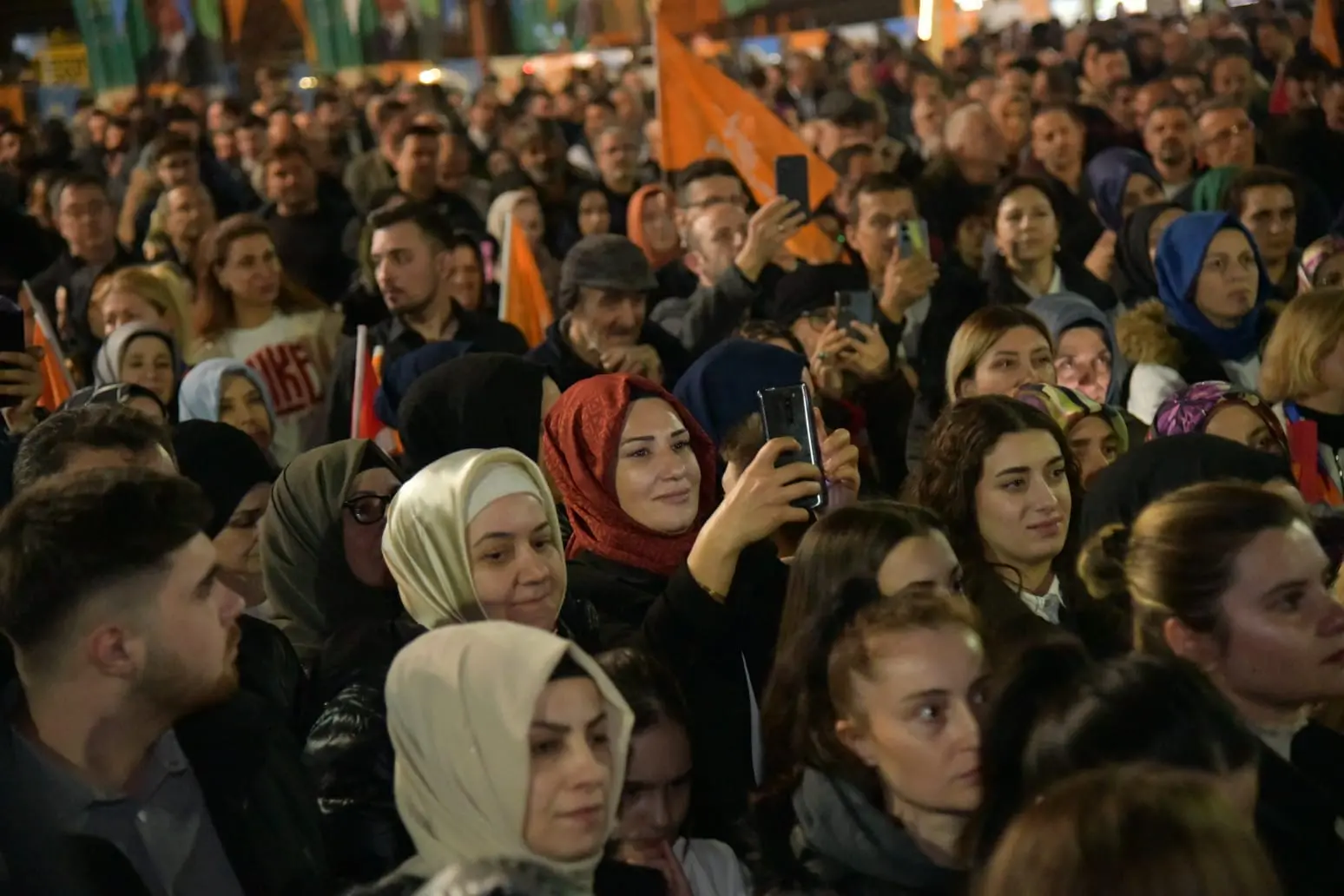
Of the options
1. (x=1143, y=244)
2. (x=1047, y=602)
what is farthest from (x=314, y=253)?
(x=1047, y=602)

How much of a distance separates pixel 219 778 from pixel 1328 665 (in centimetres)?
179

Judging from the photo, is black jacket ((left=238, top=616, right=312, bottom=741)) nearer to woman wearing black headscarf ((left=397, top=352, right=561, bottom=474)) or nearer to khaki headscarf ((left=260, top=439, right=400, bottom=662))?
khaki headscarf ((left=260, top=439, right=400, bottom=662))

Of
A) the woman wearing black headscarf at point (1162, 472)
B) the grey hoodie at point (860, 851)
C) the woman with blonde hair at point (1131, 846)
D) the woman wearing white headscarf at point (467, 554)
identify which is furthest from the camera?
the woman wearing black headscarf at point (1162, 472)

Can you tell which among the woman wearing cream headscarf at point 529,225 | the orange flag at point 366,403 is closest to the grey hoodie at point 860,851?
the orange flag at point 366,403

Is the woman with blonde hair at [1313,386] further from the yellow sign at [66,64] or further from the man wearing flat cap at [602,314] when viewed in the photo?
the yellow sign at [66,64]

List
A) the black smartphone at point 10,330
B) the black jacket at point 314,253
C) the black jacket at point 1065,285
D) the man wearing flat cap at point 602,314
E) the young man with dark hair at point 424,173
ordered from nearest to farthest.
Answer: the black smartphone at point 10,330, the man wearing flat cap at point 602,314, the black jacket at point 1065,285, the black jacket at point 314,253, the young man with dark hair at point 424,173

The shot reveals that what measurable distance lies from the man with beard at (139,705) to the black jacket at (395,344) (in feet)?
12.2

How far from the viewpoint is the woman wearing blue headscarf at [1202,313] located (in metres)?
6.28

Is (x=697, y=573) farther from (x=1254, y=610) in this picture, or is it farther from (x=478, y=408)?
(x=478, y=408)

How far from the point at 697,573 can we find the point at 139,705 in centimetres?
122

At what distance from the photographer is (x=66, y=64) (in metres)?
25.5

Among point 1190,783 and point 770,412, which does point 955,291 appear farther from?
point 1190,783

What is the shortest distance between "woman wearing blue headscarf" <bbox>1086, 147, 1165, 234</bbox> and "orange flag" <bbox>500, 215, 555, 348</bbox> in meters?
2.84

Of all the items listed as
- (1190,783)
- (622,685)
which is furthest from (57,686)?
(1190,783)
